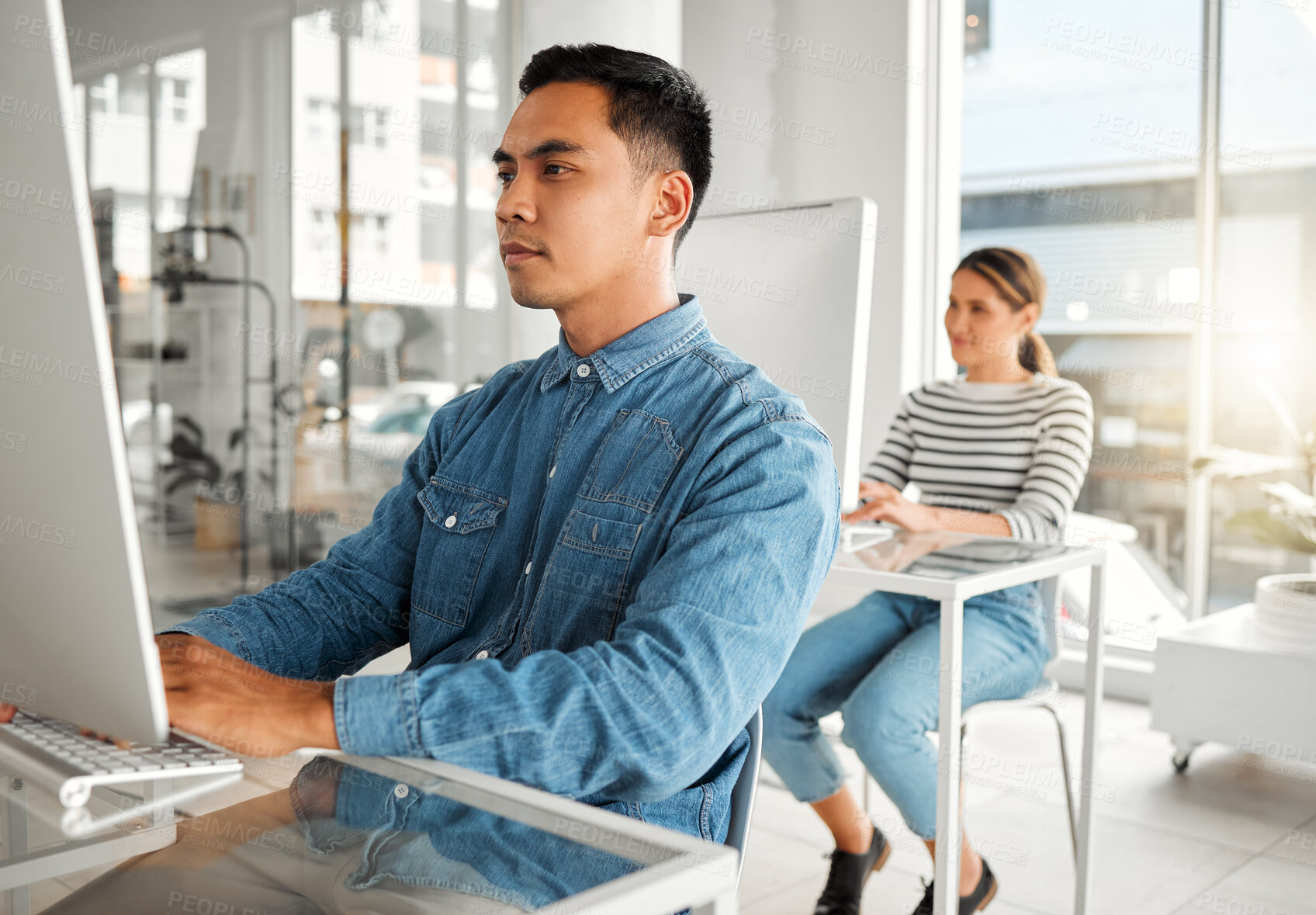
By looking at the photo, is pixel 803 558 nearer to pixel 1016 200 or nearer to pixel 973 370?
pixel 973 370

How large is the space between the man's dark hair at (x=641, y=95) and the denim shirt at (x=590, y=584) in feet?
0.54

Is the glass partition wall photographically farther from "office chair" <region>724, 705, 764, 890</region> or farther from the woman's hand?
"office chair" <region>724, 705, 764, 890</region>

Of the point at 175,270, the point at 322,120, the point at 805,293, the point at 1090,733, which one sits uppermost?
the point at 322,120

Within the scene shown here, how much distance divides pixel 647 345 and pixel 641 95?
→ 256mm

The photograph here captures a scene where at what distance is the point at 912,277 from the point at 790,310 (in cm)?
194

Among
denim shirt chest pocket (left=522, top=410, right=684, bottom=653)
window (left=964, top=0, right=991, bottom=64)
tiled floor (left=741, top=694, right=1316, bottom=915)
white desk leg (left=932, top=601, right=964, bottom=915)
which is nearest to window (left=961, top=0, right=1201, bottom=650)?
window (left=964, top=0, right=991, bottom=64)

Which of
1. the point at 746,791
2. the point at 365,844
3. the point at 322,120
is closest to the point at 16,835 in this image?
the point at 365,844

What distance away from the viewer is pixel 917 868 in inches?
87.0

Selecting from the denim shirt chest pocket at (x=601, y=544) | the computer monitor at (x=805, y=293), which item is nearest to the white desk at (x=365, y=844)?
the denim shirt chest pocket at (x=601, y=544)

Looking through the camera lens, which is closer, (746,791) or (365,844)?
(365,844)

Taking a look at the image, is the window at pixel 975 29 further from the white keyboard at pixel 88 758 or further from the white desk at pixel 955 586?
the white keyboard at pixel 88 758

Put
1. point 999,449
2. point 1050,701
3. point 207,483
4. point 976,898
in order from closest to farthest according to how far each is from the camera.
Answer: point 976,898 < point 1050,701 < point 999,449 < point 207,483

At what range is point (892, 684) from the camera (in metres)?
1.81

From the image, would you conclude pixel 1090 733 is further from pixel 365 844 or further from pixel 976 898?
pixel 365 844
